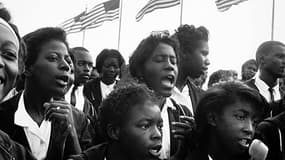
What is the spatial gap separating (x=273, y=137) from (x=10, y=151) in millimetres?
2102

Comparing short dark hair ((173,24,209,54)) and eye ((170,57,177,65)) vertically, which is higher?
short dark hair ((173,24,209,54))

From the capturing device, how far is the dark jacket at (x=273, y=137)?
11.4 ft

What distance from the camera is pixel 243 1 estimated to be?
10.6 m

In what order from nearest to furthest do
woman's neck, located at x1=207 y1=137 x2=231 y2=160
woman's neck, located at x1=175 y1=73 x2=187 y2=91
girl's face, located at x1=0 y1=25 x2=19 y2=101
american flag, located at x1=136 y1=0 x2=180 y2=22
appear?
girl's face, located at x1=0 y1=25 x2=19 y2=101
woman's neck, located at x1=207 y1=137 x2=231 y2=160
woman's neck, located at x1=175 y1=73 x2=187 y2=91
american flag, located at x1=136 y1=0 x2=180 y2=22

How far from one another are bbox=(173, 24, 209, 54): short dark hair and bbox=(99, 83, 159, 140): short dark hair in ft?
5.56

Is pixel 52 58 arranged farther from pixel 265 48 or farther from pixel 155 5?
pixel 155 5

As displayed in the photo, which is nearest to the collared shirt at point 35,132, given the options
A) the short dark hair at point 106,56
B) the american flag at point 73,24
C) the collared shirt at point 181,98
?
the collared shirt at point 181,98

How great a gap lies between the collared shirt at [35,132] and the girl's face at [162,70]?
3.40 feet

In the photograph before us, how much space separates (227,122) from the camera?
324 centimetres

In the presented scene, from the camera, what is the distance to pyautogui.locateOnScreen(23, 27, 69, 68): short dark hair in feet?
11.1

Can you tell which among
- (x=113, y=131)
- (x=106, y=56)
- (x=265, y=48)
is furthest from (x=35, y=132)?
(x=106, y=56)

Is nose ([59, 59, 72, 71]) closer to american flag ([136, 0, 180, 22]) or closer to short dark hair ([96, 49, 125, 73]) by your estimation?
short dark hair ([96, 49, 125, 73])

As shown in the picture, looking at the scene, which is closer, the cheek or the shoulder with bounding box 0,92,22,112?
the cheek

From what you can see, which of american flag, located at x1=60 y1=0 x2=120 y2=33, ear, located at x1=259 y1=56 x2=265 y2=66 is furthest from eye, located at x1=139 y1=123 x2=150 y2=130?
american flag, located at x1=60 y1=0 x2=120 y2=33
